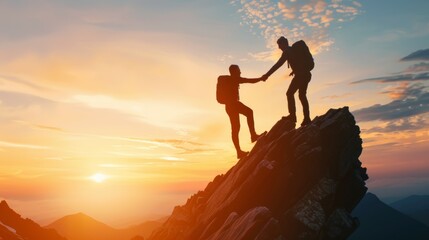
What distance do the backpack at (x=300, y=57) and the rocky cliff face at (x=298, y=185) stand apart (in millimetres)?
4289

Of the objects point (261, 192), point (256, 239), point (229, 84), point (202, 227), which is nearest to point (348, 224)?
point (261, 192)

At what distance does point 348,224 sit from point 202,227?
994 centimetres

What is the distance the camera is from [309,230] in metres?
17.6

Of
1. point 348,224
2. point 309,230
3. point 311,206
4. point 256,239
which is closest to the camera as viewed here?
point 256,239

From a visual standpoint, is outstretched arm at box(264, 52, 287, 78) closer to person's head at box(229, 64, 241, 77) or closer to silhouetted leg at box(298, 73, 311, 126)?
silhouetted leg at box(298, 73, 311, 126)

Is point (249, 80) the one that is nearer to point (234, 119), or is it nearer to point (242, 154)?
point (234, 119)

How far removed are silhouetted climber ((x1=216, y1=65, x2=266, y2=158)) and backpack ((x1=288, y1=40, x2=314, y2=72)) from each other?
281 centimetres

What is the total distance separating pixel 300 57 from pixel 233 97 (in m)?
5.72

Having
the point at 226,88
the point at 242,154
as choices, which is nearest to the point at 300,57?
the point at 226,88

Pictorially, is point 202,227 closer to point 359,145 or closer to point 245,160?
point 245,160

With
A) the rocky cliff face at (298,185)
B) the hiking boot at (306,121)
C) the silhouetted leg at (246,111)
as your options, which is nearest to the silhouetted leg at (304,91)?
the hiking boot at (306,121)

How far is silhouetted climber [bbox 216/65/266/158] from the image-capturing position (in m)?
23.6

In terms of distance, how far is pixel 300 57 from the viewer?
69.3 feet

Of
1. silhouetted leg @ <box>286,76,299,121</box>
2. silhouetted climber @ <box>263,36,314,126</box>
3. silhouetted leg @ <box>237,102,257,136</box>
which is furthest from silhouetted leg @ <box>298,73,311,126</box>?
silhouetted leg @ <box>237,102,257,136</box>
